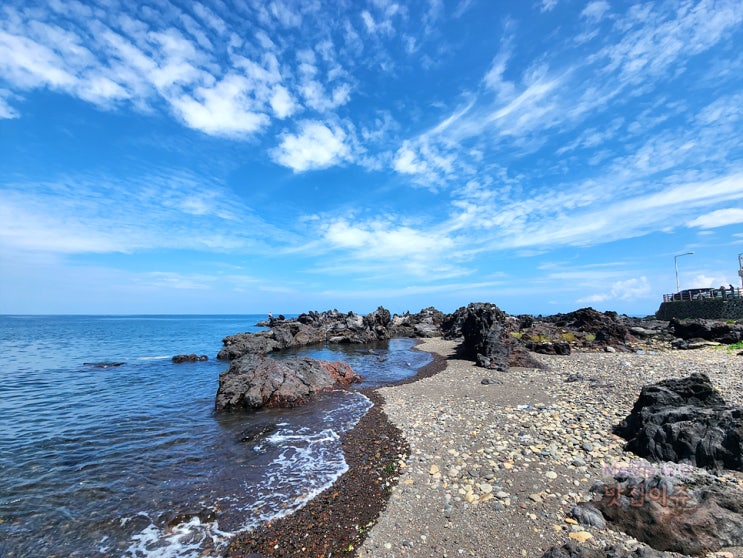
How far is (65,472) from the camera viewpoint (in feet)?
38.0

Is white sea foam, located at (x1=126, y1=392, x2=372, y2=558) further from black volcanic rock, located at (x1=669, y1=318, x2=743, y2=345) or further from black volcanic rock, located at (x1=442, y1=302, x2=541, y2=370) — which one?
black volcanic rock, located at (x1=669, y1=318, x2=743, y2=345)

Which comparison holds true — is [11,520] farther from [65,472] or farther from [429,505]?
[429,505]

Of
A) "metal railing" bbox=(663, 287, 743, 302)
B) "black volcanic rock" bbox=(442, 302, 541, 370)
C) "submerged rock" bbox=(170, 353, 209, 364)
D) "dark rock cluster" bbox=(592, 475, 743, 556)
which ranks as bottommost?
"submerged rock" bbox=(170, 353, 209, 364)

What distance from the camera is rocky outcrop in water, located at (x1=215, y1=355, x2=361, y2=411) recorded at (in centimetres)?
1912

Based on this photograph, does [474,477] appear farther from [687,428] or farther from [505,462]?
[687,428]

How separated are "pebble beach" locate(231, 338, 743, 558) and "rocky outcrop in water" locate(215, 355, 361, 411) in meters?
5.73

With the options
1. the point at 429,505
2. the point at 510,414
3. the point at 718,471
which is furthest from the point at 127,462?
the point at 718,471

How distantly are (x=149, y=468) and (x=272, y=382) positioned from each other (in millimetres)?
8646

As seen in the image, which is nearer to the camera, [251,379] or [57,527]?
[57,527]

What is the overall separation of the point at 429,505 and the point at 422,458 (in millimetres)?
2665

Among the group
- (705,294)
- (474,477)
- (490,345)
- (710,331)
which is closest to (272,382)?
(474,477)

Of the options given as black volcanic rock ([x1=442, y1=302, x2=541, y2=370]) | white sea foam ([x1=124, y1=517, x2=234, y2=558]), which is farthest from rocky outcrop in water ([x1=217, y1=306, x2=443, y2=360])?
white sea foam ([x1=124, y1=517, x2=234, y2=558])

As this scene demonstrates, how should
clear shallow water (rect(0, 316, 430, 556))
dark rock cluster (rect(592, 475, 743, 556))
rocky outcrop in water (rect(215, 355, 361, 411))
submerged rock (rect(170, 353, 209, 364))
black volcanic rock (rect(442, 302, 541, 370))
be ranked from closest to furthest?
1. dark rock cluster (rect(592, 475, 743, 556))
2. clear shallow water (rect(0, 316, 430, 556))
3. rocky outcrop in water (rect(215, 355, 361, 411))
4. black volcanic rock (rect(442, 302, 541, 370))
5. submerged rock (rect(170, 353, 209, 364))

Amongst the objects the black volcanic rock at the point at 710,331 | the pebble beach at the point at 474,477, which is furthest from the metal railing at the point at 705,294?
Result: the pebble beach at the point at 474,477
